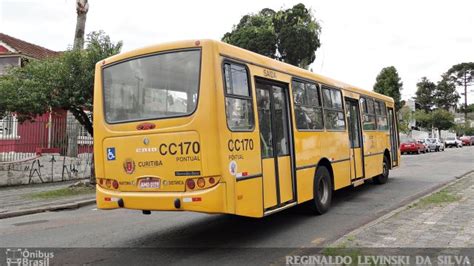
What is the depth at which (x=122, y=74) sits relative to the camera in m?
7.25

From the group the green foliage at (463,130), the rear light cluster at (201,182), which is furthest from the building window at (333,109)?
the green foliage at (463,130)

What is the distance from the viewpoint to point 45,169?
53.4 ft

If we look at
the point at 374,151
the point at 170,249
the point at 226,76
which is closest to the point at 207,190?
the point at 170,249

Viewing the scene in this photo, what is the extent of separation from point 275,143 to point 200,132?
1813mm

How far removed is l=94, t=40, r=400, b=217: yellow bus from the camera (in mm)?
6230

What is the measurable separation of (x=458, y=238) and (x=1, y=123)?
46.1ft

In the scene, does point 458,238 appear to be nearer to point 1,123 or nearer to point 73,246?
point 73,246

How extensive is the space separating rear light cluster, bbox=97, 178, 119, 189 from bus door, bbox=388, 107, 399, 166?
1053 centimetres

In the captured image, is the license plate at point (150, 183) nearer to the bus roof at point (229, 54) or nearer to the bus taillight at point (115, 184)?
the bus taillight at point (115, 184)

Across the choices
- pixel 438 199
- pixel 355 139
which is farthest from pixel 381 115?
pixel 438 199

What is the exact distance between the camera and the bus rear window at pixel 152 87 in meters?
6.49

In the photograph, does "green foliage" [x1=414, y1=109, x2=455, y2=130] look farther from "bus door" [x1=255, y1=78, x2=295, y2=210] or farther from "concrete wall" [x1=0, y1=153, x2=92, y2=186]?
"bus door" [x1=255, y1=78, x2=295, y2=210]

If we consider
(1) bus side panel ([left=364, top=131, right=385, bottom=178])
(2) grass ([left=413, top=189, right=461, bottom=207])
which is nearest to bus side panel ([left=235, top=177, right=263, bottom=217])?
(2) grass ([left=413, top=189, right=461, bottom=207])

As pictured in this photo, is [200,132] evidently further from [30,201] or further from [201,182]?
[30,201]
